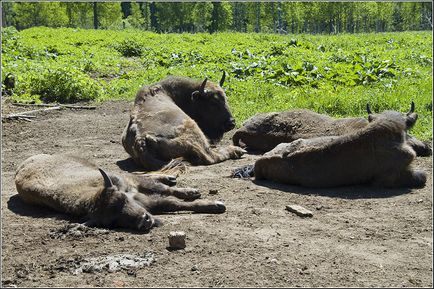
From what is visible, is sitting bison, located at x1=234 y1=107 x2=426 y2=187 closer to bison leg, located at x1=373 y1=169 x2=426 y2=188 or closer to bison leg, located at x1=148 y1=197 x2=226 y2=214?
bison leg, located at x1=373 y1=169 x2=426 y2=188

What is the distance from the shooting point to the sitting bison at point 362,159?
884 cm

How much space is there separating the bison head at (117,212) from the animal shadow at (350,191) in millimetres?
2413

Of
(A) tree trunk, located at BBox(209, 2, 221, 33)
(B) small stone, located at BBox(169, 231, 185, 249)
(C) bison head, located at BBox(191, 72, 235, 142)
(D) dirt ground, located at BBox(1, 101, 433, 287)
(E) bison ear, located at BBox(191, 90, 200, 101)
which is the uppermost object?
(A) tree trunk, located at BBox(209, 2, 221, 33)

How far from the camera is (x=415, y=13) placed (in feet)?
255

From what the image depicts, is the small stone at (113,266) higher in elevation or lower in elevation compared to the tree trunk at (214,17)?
lower

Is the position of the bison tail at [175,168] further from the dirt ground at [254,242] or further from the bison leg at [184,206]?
the bison leg at [184,206]

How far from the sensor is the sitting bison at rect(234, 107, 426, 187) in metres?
8.84

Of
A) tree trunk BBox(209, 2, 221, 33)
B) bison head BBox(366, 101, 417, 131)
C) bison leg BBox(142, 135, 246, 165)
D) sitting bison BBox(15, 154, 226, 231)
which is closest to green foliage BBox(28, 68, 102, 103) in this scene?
bison leg BBox(142, 135, 246, 165)

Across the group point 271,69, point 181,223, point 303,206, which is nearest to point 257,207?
point 303,206

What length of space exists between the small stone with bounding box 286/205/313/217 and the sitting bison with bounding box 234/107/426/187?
122cm

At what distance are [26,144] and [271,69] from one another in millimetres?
9014

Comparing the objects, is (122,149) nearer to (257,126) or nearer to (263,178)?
(257,126)

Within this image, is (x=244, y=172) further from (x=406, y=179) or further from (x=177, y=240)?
(x=177, y=240)

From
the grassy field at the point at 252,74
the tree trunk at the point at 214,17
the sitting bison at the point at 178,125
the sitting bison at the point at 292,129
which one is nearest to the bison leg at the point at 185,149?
the sitting bison at the point at 178,125
